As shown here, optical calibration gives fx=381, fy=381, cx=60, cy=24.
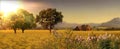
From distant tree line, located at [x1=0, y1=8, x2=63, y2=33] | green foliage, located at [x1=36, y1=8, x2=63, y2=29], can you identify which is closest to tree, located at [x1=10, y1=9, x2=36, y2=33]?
distant tree line, located at [x1=0, y1=8, x2=63, y2=33]

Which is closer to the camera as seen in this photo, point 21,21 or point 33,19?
point 33,19

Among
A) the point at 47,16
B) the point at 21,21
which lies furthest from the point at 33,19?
the point at 21,21

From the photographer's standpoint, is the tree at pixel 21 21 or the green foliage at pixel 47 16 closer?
the green foliage at pixel 47 16

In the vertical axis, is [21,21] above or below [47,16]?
below

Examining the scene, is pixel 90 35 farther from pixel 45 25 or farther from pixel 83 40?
pixel 45 25

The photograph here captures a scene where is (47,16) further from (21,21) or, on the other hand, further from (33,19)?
(21,21)

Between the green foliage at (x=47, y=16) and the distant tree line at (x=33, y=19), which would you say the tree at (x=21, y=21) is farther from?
the green foliage at (x=47, y=16)

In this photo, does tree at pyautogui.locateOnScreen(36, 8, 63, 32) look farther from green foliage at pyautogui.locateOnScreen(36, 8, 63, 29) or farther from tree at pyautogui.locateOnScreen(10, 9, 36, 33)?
tree at pyautogui.locateOnScreen(10, 9, 36, 33)

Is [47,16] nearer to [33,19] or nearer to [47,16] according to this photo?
[47,16]

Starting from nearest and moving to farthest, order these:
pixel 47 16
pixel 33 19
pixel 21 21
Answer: pixel 33 19 < pixel 47 16 < pixel 21 21

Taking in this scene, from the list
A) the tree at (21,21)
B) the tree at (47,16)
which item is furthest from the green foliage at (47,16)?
the tree at (21,21)

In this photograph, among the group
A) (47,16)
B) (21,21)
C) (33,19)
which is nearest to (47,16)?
(47,16)

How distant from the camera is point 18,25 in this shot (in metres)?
12.1

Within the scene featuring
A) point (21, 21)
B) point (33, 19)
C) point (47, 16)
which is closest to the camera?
point (33, 19)
